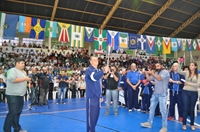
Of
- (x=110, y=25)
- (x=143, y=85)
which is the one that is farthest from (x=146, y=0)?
(x=143, y=85)

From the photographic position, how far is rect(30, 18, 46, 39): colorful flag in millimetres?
10914

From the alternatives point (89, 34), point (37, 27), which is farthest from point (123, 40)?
point (37, 27)

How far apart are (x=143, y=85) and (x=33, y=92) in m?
4.76

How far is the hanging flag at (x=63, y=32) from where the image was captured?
38.2 feet

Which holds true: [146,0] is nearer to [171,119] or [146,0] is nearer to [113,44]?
[113,44]

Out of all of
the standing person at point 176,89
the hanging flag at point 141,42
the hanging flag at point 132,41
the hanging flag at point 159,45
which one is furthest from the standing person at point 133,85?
the hanging flag at point 159,45

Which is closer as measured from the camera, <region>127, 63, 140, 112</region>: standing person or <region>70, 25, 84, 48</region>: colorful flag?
<region>127, 63, 140, 112</region>: standing person

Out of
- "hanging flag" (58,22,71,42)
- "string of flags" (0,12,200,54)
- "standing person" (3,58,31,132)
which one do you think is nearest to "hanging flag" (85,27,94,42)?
"string of flags" (0,12,200,54)

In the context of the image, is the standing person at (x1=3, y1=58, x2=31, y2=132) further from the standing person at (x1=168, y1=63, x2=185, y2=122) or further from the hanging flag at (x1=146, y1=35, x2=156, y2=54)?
the hanging flag at (x1=146, y1=35, x2=156, y2=54)

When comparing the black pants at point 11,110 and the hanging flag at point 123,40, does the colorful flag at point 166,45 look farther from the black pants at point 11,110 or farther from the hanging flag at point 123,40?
the black pants at point 11,110

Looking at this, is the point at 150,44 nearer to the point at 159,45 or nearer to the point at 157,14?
the point at 159,45

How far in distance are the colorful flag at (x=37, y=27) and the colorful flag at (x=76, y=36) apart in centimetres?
200

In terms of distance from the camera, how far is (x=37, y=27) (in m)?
11.0

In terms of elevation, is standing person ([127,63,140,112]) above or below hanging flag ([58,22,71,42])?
below
